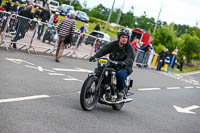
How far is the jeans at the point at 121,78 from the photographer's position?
756cm

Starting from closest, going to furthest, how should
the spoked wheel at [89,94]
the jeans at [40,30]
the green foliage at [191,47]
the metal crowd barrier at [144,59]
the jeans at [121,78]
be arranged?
the spoked wheel at [89,94] → the jeans at [121,78] → the jeans at [40,30] → the metal crowd barrier at [144,59] → the green foliage at [191,47]

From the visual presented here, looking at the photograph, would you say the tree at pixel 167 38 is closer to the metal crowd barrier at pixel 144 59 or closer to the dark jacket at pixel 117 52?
the metal crowd barrier at pixel 144 59

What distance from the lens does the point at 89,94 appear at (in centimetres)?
706

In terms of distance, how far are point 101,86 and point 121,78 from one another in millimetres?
457

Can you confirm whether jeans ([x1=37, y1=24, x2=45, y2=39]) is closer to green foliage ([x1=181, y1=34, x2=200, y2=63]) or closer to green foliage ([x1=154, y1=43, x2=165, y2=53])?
green foliage ([x1=154, y1=43, x2=165, y2=53])

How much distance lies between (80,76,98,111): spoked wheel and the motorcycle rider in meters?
0.63

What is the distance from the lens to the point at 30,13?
16547mm

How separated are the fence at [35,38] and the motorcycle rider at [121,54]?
7.04m

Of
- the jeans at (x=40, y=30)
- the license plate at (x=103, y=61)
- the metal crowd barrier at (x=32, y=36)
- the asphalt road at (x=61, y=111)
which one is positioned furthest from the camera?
the jeans at (x=40, y=30)

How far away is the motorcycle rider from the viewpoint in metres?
7.58

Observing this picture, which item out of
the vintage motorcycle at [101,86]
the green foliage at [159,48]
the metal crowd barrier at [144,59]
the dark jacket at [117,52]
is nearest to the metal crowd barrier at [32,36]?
the dark jacket at [117,52]

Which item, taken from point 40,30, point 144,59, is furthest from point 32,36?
point 144,59

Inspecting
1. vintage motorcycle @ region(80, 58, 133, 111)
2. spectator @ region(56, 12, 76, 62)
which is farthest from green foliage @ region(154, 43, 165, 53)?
vintage motorcycle @ region(80, 58, 133, 111)

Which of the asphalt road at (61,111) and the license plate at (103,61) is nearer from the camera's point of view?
the asphalt road at (61,111)
